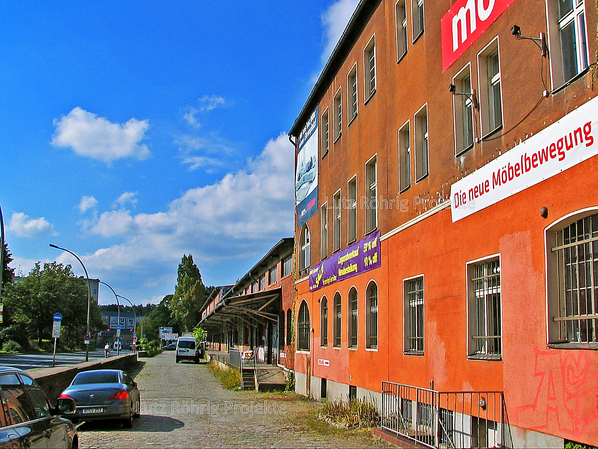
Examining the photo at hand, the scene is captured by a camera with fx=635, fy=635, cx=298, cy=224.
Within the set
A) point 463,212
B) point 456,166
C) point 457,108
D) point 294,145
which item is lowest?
point 463,212

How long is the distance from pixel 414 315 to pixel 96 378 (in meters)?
7.88

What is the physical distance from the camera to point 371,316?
17641mm

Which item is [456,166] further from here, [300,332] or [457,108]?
[300,332]

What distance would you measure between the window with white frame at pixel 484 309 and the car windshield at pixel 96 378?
29.3 feet

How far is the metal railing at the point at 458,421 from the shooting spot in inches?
398

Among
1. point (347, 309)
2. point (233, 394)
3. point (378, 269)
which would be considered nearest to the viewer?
point (378, 269)

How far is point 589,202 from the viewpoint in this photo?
790 cm

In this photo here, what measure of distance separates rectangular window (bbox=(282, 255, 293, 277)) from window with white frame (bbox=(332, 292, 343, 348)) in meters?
9.66

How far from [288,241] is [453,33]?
65.1ft

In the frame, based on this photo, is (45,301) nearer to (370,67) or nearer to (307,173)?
(307,173)

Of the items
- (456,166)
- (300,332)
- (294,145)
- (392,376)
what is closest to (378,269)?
(392,376)

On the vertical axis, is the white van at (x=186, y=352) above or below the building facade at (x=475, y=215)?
below

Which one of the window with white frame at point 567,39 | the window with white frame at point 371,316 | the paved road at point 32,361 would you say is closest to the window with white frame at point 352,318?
the window with white frame at point 371,316

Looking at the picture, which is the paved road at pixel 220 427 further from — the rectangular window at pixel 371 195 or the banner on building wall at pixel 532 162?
the rectangular window at pixel 371 195
